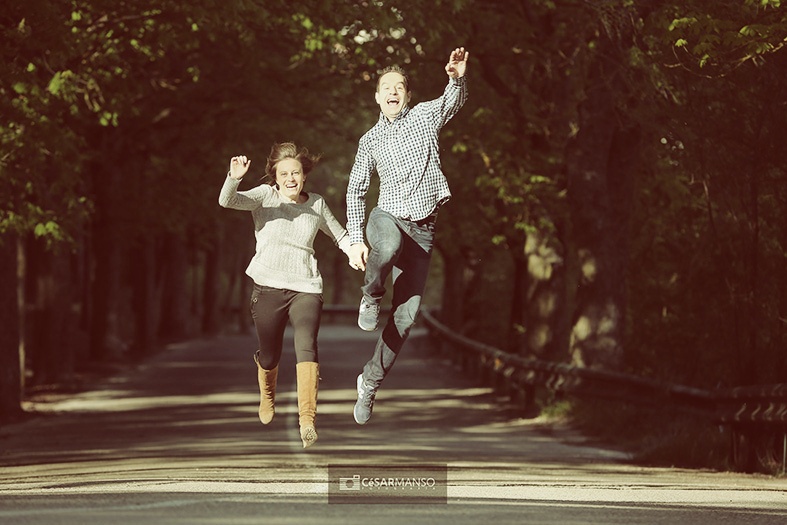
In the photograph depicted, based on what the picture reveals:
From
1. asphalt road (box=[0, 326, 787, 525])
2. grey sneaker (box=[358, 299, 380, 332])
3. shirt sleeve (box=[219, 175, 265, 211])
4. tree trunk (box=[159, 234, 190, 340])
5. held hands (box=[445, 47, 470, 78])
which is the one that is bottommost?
asphalt road (box=[0, 326, 787, 525])

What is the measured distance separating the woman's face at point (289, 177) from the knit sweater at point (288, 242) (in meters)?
0.24

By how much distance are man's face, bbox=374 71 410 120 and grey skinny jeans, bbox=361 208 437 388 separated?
568 mm

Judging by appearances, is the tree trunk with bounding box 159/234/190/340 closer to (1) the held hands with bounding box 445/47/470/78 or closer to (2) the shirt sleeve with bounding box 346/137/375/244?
(2) the shirt sleeve with bounding box 346/137/375/244

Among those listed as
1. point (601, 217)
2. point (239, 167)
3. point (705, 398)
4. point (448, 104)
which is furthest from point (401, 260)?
point (601, 217)

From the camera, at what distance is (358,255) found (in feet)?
29.0

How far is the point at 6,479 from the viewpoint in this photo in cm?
1555

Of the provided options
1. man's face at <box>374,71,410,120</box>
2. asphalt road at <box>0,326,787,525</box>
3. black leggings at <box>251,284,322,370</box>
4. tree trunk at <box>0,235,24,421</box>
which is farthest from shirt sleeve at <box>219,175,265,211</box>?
tree trunk at <box>0,235,24,421</box>

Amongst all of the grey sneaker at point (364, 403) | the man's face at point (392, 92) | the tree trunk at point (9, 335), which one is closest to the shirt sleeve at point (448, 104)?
the man's face at point (392, 92)

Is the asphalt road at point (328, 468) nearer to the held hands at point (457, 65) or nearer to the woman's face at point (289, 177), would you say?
the woman's face at point (289, 177)

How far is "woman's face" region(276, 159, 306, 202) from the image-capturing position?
30.3 feet

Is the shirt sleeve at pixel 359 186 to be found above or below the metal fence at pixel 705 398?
above

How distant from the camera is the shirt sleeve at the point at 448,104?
924 cm

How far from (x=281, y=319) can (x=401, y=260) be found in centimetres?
96

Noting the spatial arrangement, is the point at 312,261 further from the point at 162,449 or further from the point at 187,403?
the point at 187,403
